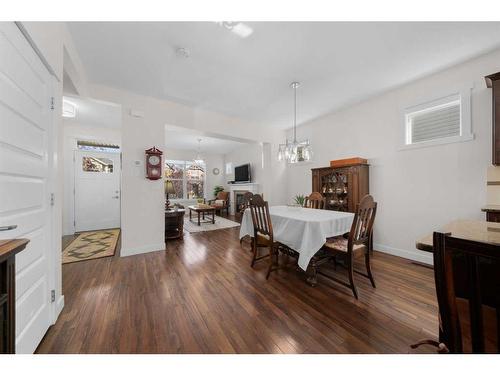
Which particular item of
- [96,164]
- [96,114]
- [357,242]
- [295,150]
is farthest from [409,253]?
[96,164]

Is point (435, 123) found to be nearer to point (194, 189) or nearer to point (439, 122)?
point (439, 122)

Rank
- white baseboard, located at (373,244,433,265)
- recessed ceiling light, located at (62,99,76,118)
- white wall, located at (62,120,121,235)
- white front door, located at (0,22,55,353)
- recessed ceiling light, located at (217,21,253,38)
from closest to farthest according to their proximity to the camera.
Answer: white front door, located at (0,22,55,353)
recessed ceiling light, located at (217,21,253,38)
white baseboard, located at (373,244,433,265)
recessed ceiling light, located at (62,99,76,118)
white wall, located at (62,120,121,235)

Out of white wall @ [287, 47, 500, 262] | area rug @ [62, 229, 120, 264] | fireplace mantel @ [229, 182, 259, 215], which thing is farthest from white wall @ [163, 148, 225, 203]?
white wall @ [287, 47, 500, 262]

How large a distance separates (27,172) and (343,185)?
386 cm

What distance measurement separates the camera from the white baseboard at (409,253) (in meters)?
2.62

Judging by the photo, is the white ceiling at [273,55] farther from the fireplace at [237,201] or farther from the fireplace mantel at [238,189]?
the fireplace at [237,201]

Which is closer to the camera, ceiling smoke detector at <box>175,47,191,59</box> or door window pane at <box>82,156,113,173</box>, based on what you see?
ceiling smoke detector at <box>175,47,191,59</box>

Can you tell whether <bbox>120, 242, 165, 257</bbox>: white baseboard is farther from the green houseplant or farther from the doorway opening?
the green houseplant

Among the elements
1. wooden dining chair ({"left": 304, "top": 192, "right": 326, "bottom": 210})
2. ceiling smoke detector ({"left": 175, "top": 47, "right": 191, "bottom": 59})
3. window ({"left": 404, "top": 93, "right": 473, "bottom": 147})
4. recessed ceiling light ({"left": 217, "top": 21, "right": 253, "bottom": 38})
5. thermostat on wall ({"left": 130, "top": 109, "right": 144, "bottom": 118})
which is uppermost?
ceiling smoke detector ({"left": 175, "top": 47, "right": 191, "bottom": 59})

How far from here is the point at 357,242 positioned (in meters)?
1.91

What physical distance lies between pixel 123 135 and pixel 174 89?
1110 mm

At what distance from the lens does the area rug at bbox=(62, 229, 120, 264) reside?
2.93 meters

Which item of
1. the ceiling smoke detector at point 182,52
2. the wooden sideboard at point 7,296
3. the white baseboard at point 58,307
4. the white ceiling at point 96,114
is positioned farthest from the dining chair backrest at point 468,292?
the white ceiling at point 96,114

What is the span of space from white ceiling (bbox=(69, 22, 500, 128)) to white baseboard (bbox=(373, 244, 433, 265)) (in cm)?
250
